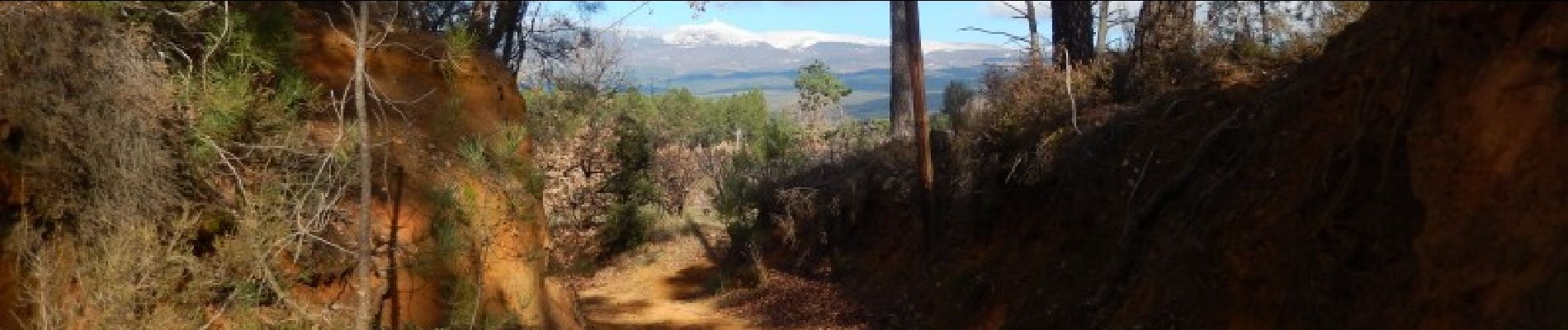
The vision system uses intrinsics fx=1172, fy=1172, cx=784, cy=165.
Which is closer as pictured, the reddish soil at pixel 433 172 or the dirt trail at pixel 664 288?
the reddish soil at pixel 433 172

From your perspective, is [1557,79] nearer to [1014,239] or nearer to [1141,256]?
[1141,256]

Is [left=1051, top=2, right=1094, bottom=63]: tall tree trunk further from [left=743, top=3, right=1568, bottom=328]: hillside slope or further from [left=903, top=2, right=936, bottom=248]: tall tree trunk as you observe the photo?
[left=743, top=3, right=1568, bottom=328]: hillside slope

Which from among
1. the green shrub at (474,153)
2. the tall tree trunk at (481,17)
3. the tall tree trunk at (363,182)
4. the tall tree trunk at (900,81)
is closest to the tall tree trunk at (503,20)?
the tall tree trunk at (481,17)

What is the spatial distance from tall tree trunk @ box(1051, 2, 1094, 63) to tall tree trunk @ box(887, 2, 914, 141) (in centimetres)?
410

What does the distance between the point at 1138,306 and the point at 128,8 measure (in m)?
6.54

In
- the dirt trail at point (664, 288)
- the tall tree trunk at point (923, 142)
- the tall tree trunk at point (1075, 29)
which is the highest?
the tall tree trunk at point (1075, 29)

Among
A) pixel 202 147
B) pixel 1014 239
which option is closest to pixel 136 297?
pixel 202 147

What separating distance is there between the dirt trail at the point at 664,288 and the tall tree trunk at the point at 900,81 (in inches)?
149

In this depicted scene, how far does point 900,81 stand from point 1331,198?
12.5 metres

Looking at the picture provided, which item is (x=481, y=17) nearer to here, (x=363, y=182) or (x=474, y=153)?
(x=474, y=153)

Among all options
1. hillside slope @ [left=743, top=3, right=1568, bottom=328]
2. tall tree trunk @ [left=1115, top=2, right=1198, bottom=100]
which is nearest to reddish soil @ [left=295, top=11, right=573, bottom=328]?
hillside slope @ [left=743, top=3, right=1568, bottom=328]

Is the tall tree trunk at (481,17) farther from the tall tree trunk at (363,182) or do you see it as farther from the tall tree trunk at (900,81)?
the tall tree trunk at (363,182)

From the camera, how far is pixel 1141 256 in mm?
8469

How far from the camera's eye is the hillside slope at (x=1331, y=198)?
4879 mm
